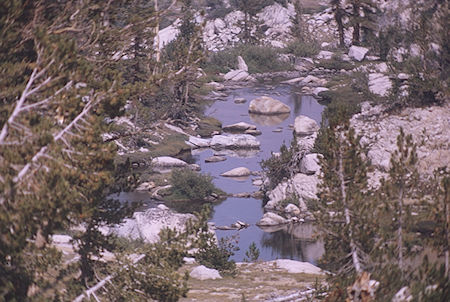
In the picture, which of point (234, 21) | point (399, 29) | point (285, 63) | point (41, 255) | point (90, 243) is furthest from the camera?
point (234, 21)

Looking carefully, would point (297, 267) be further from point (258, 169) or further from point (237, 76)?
point (237, 76)

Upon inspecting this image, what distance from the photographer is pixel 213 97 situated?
49719 mm

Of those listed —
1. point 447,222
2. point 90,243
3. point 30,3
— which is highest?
point 30,3

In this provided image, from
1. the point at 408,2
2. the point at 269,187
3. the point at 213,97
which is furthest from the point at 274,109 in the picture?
the point at 408,2

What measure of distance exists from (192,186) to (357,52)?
108 ft

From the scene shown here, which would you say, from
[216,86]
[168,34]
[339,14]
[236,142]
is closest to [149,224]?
[236,142]

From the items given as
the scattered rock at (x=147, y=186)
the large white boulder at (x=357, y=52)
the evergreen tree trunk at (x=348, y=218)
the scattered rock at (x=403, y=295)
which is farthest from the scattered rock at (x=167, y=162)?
the large white boulder at (x=357, y=52)

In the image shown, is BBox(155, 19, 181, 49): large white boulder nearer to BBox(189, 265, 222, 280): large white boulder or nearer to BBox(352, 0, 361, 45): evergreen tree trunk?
BBox(352, 0, 361, 45): evergreen tree trunk

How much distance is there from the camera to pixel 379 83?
42.3m

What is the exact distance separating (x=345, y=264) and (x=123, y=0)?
19.8 ft

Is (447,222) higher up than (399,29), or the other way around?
(399,29)

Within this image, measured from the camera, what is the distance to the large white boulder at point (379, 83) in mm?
40281

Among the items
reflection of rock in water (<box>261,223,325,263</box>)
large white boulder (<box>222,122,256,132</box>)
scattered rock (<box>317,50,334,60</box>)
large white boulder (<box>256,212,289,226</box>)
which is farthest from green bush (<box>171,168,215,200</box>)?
scattered rock (<box>317,50,334,60</box>)

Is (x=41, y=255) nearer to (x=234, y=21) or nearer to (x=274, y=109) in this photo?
(x=274, y=109)
